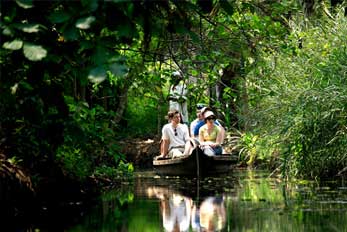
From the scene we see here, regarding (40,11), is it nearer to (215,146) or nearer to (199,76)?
(199,76)

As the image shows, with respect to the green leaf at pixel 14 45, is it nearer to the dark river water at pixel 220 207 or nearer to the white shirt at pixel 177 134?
the dark river water at pixel 220 207

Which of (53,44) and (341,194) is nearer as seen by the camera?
(53,44)

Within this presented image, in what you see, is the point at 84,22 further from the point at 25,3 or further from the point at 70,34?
the point at 25,3

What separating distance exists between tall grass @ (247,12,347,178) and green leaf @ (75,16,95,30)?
8429 mm

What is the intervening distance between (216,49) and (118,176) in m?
3.51

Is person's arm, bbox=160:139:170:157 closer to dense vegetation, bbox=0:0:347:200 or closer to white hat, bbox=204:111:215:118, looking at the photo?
white hat, bbox=204:111:215:118

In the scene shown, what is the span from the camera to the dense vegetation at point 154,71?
15.9ft

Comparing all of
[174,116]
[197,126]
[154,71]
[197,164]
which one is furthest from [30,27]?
[197,126]

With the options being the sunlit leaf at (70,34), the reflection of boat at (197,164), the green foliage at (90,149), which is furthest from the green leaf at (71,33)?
the reflection of boat at (197,164)

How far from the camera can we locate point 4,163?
31.3 ft

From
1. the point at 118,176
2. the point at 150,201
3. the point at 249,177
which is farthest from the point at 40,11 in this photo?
the point at 249,177

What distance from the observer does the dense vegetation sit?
485cm

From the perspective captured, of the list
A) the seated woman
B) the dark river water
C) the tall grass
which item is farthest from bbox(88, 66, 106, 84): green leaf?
the seated woman

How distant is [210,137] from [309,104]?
3.87 m
